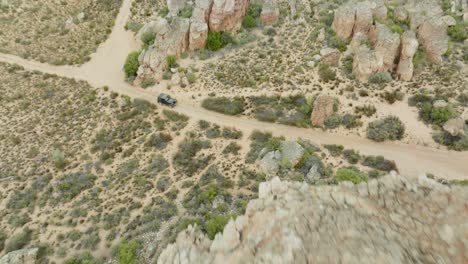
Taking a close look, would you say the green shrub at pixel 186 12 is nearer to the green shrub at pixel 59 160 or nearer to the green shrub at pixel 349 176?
the green shrub at pixel 59 160

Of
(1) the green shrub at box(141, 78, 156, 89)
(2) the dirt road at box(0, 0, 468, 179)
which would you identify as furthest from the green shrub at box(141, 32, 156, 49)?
(1) the green shrub at box(141, 78, 156, 89)

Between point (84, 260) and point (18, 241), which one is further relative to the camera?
point (18, 241)

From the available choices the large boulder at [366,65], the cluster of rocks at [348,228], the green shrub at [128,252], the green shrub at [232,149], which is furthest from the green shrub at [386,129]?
the green shrub at [128,252]

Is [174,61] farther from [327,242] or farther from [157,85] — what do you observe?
[327,242]

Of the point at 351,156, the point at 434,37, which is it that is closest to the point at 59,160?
the point at 351,156

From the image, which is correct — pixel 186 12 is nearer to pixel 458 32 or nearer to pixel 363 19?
pixel 363 19

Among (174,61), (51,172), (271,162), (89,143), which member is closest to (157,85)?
(174,61)
